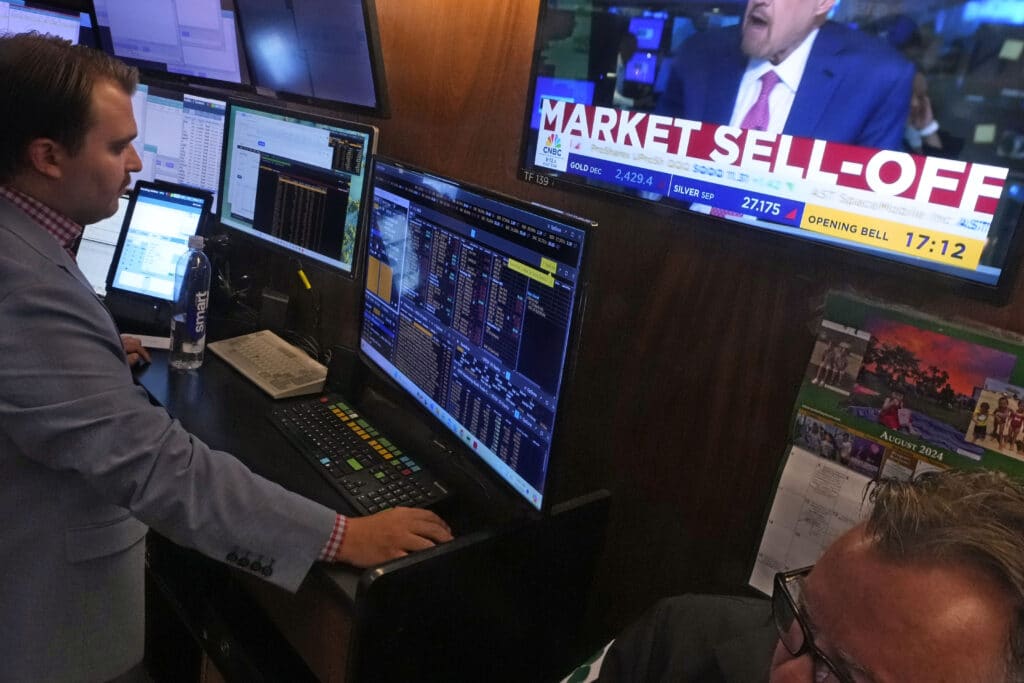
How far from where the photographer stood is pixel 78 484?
1271 mm

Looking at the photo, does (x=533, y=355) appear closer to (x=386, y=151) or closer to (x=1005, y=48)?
(x=1005, y=48)

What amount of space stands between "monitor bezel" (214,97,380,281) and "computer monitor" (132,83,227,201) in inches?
2.8

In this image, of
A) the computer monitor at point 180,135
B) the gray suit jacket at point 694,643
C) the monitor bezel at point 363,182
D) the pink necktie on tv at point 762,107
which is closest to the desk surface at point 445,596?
the gray suit jacket at point 694,643

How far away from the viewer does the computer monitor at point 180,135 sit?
2312 mm

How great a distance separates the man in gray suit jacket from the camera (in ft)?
3.73

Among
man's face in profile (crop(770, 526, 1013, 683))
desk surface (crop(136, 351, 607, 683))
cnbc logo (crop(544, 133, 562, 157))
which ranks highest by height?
cnbc logo (crop(544, 133, 562, 157))

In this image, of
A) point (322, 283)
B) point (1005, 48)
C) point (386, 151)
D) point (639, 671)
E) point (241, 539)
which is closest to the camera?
point (1005, 48)

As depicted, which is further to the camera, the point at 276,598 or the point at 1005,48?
the point at 276,598

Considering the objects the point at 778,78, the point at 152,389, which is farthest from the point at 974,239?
the point at 152,389

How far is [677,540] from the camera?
1.41 meters

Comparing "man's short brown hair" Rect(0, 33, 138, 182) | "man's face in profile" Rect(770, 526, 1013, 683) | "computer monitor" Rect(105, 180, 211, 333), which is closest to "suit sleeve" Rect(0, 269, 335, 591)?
"man's short brown hair" Rect(0, 33, 138, 182)

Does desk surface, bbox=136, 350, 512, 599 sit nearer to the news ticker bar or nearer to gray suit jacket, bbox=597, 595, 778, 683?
gray suit jacket, bbox=597, 595, 778, 683

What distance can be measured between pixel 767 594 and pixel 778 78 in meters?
0.83

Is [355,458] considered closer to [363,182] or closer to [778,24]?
[363,182]
